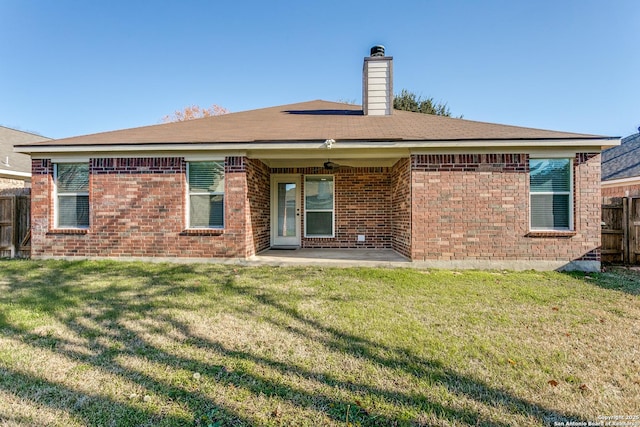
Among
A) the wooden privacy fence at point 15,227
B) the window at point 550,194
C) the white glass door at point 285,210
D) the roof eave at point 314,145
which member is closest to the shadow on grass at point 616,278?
the window at point 550,194

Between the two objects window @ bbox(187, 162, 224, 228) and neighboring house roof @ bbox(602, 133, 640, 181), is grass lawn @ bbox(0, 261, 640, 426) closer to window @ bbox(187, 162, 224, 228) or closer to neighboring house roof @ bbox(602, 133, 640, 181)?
window @ bbox(187, 162, 224, 228)

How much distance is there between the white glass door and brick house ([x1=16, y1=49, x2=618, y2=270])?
139 cm

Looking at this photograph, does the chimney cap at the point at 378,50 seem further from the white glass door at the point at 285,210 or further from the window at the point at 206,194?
the window at the point at 206,194

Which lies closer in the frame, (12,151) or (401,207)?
(401,207)

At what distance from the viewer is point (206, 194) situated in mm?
7020

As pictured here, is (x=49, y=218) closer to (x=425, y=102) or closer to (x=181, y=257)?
(x=181, y=257)

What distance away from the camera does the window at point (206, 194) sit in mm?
6992

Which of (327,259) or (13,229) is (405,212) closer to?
(327,259)

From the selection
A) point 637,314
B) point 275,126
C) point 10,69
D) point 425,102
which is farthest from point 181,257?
point 425,102

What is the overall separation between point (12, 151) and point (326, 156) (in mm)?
13428

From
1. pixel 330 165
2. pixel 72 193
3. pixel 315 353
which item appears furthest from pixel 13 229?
pixel 315 353

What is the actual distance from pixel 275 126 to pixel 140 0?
6.86 meters

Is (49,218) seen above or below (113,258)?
above

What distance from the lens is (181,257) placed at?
22.7 feet
